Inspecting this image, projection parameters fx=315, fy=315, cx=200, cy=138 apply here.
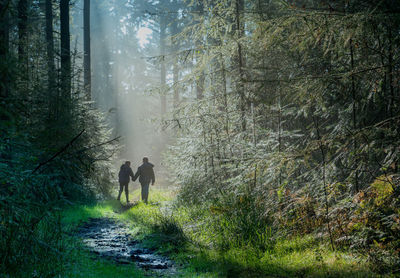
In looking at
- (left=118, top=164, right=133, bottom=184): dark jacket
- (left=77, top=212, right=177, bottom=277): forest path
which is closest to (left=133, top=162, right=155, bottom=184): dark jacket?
(left=118, top=164, right=133, bottom=184): dark jacket

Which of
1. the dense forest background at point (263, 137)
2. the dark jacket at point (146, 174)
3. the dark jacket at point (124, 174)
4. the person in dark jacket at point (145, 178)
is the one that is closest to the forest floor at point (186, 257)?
the dense forest background at point (263, 137)

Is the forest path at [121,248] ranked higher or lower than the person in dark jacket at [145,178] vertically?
lower

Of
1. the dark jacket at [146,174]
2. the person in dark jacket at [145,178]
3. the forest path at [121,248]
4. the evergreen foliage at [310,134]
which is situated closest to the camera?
the evergreen foliage at [310,134]

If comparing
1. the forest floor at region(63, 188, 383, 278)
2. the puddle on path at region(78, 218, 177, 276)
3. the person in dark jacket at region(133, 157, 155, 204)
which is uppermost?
the person in dark jacket at region(133, 157, 155, 204)

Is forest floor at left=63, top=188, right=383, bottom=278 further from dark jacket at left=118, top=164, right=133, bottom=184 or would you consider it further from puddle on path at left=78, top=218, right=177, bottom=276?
dark jacket at left=118, top=164, right=133, bottom=184

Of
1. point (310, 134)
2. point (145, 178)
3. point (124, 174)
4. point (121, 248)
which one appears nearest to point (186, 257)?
point (121, 248)

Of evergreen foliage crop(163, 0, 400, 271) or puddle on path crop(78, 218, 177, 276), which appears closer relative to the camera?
evergreen foliage crop(163, 0, 400, 271)

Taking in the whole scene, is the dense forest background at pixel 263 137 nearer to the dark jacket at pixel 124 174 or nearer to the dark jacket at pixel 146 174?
the dark jacket at pixel 124 174

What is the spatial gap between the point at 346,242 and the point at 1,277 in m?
4.77

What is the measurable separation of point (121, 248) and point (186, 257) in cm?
182

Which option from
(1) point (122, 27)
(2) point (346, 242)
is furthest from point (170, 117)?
(1) point (122, 27)

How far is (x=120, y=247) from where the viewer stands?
23.1ft

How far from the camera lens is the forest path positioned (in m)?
5.54

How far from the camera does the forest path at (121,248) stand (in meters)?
5.54
